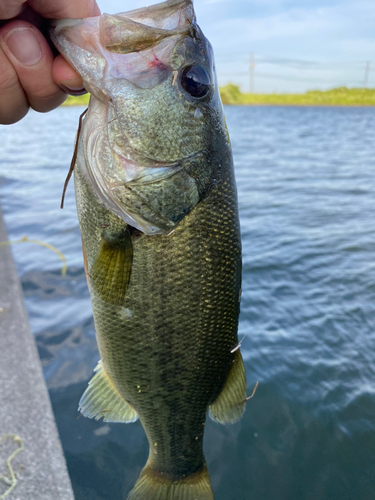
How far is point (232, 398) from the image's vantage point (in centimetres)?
190

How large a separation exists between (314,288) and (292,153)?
13575 mm

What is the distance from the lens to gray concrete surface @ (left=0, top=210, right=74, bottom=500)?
244 cm

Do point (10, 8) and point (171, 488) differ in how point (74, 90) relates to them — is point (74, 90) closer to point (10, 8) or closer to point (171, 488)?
point (10, 8)

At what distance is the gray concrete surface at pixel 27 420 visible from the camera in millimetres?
2438

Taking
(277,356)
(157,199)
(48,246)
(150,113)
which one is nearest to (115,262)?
(157,199)

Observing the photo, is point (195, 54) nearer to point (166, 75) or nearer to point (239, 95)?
point (166, 75)

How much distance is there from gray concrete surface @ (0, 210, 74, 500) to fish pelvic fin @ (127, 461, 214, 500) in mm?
694

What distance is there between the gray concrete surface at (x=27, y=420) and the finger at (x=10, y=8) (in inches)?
98.9

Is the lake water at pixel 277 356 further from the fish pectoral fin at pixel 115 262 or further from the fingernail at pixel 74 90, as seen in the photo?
the fingernail at pixel 74 90

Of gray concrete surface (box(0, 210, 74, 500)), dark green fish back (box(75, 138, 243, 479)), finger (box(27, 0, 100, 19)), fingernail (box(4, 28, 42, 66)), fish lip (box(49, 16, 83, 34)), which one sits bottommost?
gray concrete surface (box(0, 210, 74, 500))

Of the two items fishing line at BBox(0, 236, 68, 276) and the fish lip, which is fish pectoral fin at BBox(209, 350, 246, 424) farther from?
fishing line at BBox(0, 236, 68, 276)

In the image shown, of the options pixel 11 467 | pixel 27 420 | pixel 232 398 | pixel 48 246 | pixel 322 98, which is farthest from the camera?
pixel 322 98

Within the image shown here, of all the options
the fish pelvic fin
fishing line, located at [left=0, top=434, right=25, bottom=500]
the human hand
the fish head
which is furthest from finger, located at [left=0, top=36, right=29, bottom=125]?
fishing line, located at [left=0, top=434, right=25, bottom=500]

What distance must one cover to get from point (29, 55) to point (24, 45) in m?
0.04
